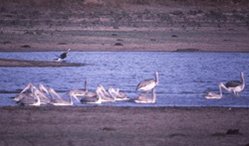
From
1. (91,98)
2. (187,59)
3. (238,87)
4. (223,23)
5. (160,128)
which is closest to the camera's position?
(160,128)

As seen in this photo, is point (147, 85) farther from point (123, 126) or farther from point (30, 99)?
point (123, 126)

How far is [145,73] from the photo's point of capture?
82.5 ft

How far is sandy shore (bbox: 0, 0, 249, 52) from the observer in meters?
34.7

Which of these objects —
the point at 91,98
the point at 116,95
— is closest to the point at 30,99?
the point at 91,98

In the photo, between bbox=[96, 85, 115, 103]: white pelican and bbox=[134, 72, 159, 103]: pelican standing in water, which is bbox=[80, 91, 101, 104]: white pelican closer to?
bbox=[96, 85, 115, 103]: white pelican

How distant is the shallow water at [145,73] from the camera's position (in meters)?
19.7

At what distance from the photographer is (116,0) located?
60.5 metres

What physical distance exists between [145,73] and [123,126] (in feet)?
34.1

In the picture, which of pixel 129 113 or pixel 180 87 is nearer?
pixel 129 113

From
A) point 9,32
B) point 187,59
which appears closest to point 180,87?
point 187,59

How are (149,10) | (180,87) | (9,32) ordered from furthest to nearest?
1. (149,10)
2. (9,32)
3. (180,87)

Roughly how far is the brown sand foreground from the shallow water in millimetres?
1390

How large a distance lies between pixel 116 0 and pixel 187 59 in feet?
101

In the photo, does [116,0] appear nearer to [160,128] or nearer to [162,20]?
[162,20]
